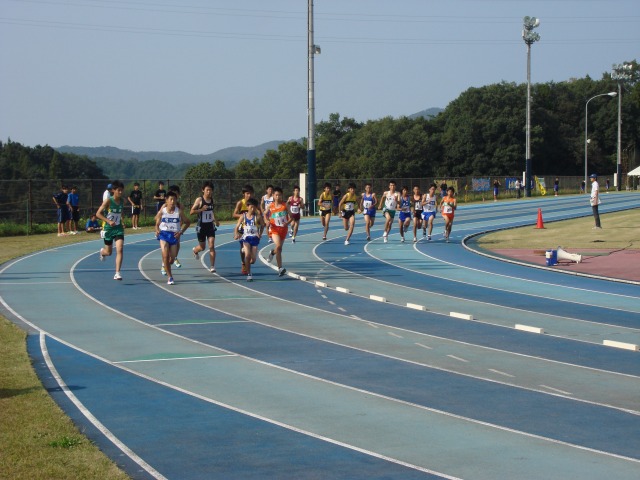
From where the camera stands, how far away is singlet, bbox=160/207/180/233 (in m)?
18.4

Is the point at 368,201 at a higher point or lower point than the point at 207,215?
higher

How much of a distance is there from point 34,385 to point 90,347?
249 cm

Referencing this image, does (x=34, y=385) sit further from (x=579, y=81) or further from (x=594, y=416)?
(x=579, y=81)

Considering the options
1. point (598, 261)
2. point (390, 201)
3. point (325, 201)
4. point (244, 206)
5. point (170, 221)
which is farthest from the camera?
point (325, 201)

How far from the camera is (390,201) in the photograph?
2900cm

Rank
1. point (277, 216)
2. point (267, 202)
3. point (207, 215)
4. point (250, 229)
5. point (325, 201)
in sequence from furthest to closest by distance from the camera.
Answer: point (325, 201), point (267, 202), point (207, 215), point (277, 216), point (250, 229)

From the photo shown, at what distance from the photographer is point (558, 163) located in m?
108

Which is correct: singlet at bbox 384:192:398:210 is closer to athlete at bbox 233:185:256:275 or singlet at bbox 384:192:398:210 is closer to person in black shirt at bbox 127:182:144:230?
athlete at bbox 233:185:256:275

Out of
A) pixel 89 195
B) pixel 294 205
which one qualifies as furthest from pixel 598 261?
pixel 89 195

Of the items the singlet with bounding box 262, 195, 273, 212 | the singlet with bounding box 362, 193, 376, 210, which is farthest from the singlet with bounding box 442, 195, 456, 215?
the singlet with bounding box 262, 195, 273, 212

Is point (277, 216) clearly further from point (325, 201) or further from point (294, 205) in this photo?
point (325, 201)

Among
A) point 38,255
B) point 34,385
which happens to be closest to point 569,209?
point 38,255

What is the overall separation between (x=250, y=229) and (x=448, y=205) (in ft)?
37.4

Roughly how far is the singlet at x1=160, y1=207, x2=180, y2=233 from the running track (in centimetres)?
120
